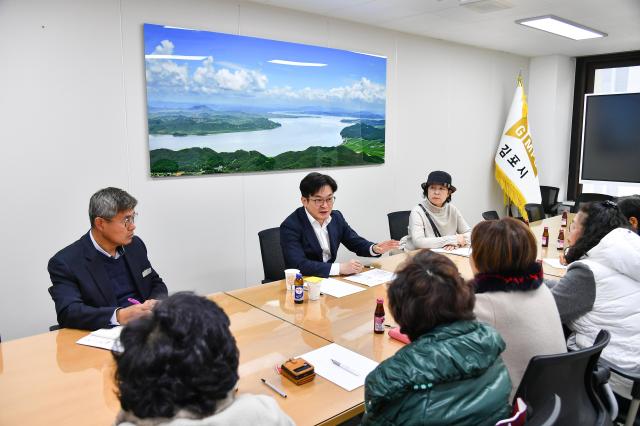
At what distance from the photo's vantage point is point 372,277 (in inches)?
119

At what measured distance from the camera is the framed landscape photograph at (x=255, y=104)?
3.82 metres

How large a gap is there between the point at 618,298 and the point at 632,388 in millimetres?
389

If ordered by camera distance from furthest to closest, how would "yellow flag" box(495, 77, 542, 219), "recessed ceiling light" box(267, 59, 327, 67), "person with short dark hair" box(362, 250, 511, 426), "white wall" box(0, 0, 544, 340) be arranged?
"yellow flag" box(495, 77, 542, 219) < "recessed ceiling light" box(267, 59, 327, 67) < "white wall" box(0, 0, 544, 340) < "person with short dark hair" box(362, 250, 511, 426)

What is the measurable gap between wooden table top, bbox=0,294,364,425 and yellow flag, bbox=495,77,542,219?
5312 millimetres

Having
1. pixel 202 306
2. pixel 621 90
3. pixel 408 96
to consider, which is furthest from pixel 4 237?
pixel 621 90

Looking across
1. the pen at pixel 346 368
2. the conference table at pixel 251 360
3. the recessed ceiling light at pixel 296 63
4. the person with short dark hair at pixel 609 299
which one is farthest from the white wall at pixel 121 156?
the person with short dark hair at pixel 609 299

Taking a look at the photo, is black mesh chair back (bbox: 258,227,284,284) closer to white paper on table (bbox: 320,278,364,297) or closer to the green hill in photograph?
white paper on table (bbox: 320,278,364,297)

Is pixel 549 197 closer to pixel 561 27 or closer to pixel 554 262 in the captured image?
pixel 561 27

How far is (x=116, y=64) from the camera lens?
3562 millimetres

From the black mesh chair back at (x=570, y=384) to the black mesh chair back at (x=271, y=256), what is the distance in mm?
2040

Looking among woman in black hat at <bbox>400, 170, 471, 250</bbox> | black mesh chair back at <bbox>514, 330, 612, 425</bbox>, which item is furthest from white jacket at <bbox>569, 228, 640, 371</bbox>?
woman in black hat at <bbox>400, 170, 471, 250</bbox>

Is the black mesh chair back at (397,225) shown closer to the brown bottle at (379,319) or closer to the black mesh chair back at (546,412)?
the brown bottle at (379,319)

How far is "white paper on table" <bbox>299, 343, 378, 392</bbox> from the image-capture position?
1.76 meters

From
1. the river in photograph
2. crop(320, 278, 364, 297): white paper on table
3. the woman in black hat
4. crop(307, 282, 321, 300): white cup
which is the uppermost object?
the river in photograph
